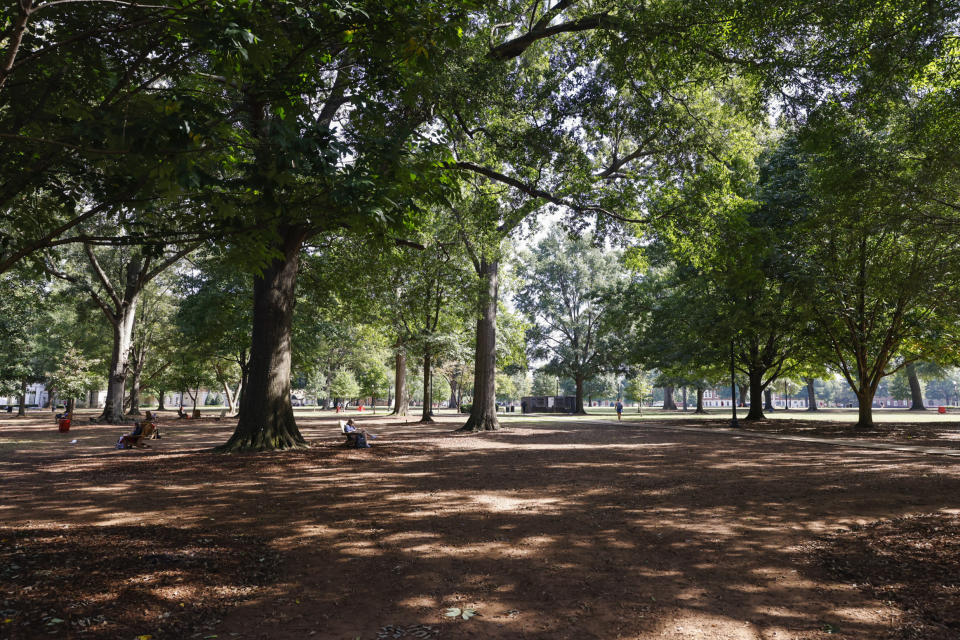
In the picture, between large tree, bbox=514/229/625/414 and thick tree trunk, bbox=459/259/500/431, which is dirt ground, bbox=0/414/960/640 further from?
large tree, bbox=514/229/625/414

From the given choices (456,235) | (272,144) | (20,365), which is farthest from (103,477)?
(20,365)

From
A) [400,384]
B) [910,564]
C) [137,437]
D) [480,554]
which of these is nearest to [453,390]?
[400,384]

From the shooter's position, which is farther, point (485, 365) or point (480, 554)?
point (485, 365)

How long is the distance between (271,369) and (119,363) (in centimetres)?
2115

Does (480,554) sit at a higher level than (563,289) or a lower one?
lower

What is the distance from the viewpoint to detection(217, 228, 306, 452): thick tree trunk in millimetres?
14219

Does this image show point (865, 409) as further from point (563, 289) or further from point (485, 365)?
point (563, 289)

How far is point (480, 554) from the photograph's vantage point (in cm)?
564

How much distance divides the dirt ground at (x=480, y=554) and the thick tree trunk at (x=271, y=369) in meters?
3.11

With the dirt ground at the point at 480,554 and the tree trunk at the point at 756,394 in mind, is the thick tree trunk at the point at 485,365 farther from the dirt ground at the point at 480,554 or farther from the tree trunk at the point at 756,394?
the tree trunk at the point at 756,394

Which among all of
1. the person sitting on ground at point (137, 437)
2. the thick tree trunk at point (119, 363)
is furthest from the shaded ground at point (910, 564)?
the thick tree trunk at point (119, 363)

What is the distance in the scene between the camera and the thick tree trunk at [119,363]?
29734 millimetres

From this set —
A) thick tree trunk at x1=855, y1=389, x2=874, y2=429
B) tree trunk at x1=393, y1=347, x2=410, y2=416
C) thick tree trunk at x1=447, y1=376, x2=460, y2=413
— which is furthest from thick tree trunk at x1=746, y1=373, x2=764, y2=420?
thick tree trunk at x1=447, y1=376, x2=460, y2=413

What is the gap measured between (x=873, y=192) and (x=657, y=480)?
9568mm
